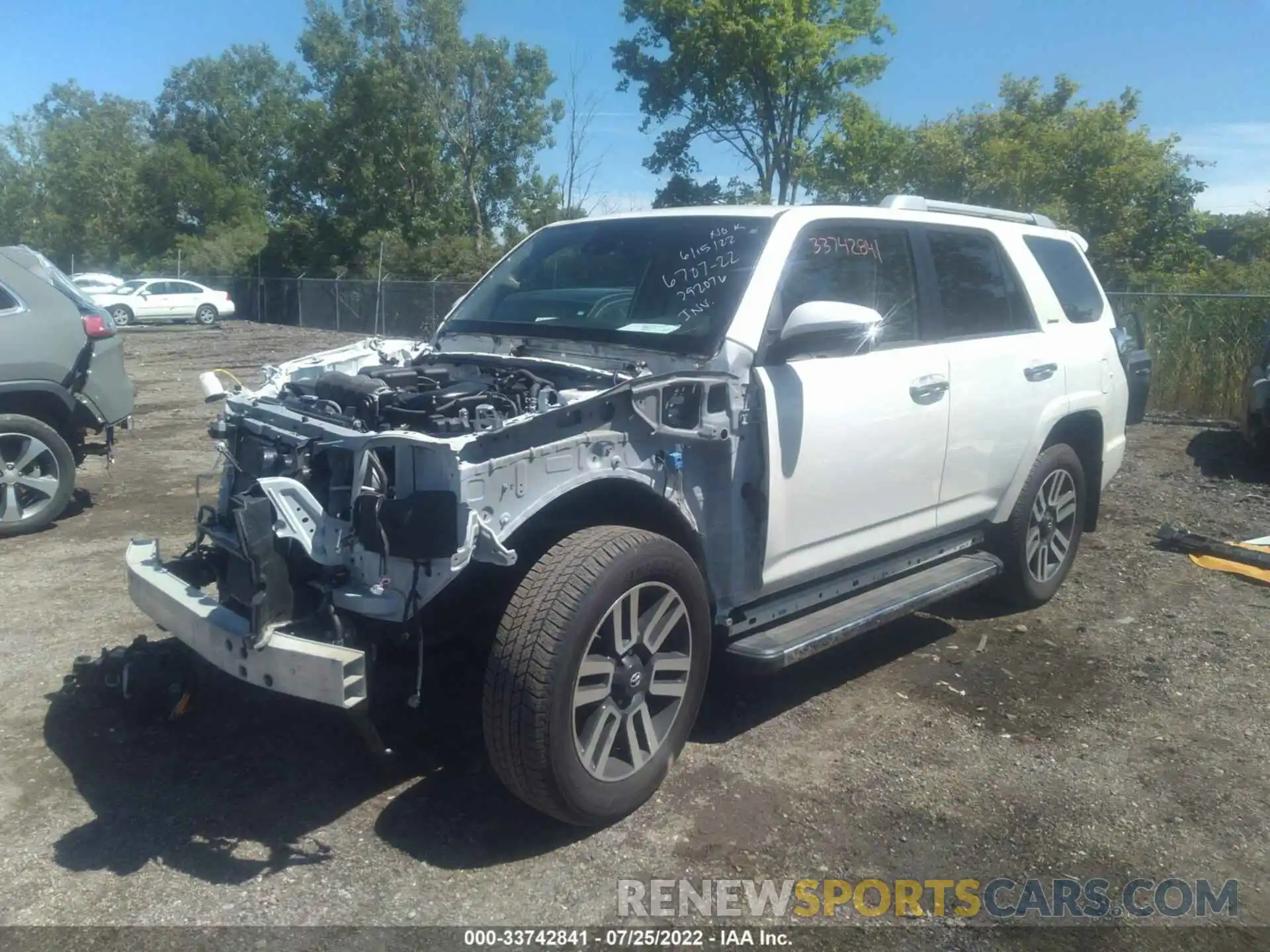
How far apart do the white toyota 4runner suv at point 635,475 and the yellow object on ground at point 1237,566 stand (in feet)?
5.95

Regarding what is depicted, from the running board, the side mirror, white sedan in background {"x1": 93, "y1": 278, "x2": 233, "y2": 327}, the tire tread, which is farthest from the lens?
white sedan in background {"x1": 93, "y1": 278, "x2": 233, "y2": 327}

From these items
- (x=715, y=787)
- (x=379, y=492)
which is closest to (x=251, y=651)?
(x=379, y=492)

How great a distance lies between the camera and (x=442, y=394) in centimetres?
363

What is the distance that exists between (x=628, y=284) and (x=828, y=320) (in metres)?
1.04

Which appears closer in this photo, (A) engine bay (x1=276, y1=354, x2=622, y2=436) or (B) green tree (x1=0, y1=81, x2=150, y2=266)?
(A) engine bay (x1=276, y1=354, x2=622, y2=436)

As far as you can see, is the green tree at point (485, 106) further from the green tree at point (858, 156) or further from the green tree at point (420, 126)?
the green tree at point (858, 156)

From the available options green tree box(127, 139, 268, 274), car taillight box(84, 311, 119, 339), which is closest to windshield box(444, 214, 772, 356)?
car taillight box(84, 311, 119, 339)

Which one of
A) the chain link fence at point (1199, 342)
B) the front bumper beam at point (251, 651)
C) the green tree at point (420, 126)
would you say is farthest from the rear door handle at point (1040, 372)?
the green tree at point (420, 126)

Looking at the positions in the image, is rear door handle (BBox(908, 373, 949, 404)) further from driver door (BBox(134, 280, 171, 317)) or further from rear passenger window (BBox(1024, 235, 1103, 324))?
driver door (BBox(134, 280, 171, 317))

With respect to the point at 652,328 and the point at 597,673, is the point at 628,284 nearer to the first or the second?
the point at 652,328

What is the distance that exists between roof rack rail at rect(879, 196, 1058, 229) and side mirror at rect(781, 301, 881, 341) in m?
1.41

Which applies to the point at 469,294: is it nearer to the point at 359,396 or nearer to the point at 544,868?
the point at 359,396

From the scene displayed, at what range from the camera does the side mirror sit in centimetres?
382

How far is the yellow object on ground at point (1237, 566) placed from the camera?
21.5 ft
